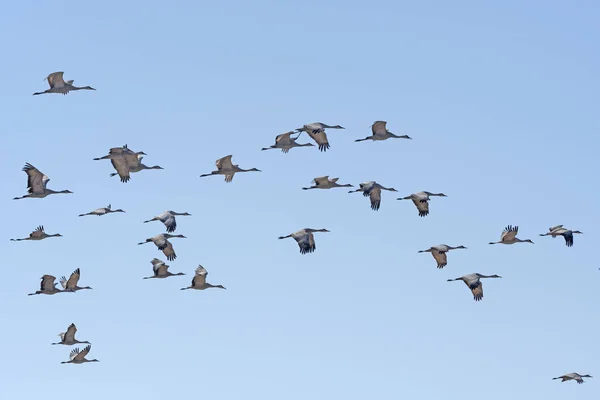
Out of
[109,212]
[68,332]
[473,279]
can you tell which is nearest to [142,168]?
[109,212]

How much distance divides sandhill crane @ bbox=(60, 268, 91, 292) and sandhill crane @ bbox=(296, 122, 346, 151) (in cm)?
1156

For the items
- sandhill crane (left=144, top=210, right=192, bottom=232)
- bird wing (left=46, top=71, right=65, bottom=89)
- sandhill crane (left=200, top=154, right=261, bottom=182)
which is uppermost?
bird wing (left=46, top=71, right=65, bottom=89)

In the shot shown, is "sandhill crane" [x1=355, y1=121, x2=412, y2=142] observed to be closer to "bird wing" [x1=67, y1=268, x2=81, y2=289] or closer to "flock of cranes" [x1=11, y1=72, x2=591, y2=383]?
"flock of cranes" [x1=11, y1=72, x2=591, y2=383]

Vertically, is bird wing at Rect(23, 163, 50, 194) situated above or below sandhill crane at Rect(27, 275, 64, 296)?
above

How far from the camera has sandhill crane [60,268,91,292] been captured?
80188 mm

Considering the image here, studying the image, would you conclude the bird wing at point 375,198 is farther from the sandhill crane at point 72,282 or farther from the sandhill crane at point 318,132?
the sandhill crane at point 72,282

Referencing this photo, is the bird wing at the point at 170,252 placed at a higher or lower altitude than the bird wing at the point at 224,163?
lower

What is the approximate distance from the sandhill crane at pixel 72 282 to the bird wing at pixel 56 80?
28.8 feet

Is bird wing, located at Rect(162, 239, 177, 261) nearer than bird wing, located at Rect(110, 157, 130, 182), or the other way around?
bird wing, located at Rect(110, 157, 130, 182)

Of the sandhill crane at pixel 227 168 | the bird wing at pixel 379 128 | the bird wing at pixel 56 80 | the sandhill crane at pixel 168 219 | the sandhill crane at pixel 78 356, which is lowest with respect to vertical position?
the sandhill crane at pixel 78 356

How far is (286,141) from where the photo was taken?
7938 centimetres

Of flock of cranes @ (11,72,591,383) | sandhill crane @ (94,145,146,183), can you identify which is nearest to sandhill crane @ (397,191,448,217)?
flock of cranes @ (11,72,591,383)

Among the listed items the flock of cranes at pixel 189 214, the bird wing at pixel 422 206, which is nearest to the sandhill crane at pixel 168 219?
the flock of cranes at pixel 189 214

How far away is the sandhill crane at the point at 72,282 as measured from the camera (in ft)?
263
